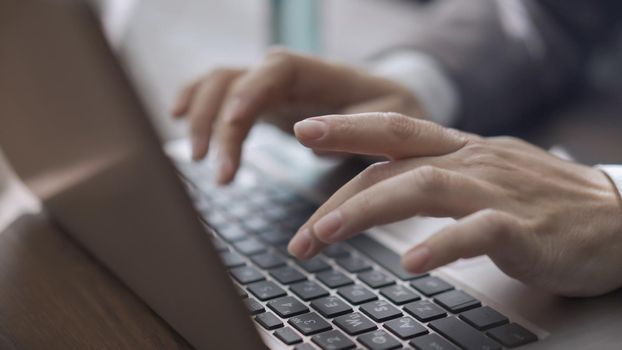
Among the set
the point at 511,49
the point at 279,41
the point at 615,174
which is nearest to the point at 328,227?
the point at 615,174

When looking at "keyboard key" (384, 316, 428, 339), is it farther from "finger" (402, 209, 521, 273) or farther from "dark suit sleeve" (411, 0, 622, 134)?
"dark suit sleeve" (411, 0, 622, 134)

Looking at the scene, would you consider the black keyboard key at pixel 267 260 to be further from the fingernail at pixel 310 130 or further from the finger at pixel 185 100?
the finger at pixel 185 100

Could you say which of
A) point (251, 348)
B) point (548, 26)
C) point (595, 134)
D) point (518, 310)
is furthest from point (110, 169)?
point (548, 26)

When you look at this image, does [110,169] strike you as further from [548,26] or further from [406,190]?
[548,26]

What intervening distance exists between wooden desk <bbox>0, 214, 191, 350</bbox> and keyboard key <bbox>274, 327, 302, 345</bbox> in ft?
0.17

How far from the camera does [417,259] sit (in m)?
0.38

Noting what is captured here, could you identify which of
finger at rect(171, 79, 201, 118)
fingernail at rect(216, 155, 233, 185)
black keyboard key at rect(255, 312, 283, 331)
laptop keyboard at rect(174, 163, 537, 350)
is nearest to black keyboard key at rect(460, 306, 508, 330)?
laptop keyboard at rect(174, 163, 537, 350)

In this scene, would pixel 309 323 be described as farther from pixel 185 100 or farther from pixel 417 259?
pixel 185 100

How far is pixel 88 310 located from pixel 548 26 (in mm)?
663

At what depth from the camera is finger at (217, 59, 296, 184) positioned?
24.4 inches

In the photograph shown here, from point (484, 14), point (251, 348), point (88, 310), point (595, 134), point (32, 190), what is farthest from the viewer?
point (484, 14)

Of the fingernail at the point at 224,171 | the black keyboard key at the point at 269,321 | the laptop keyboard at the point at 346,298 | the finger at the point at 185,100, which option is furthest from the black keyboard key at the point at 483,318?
the finger at the point at 185,100

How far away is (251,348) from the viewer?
348 mm

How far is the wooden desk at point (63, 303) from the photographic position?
Answer: 43cm
